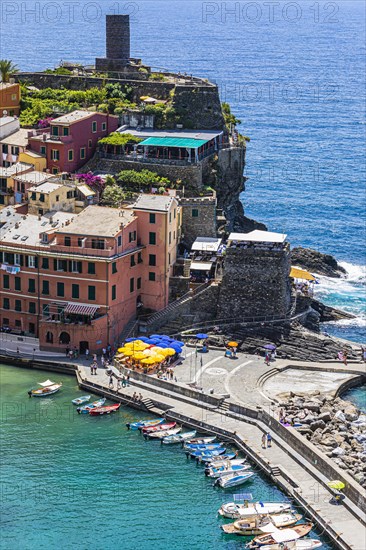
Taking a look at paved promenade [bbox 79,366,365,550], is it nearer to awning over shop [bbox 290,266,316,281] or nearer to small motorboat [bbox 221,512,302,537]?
small motorboat [bbox 221,512,302,537]

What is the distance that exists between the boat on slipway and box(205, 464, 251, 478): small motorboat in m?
4.20

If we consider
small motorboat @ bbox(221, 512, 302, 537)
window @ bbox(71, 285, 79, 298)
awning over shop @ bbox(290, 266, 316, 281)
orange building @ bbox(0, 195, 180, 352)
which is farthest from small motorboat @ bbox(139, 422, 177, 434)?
awning over shop @ bbox(290, 266, 316, 281)

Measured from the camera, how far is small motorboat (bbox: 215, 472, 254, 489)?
268 ft

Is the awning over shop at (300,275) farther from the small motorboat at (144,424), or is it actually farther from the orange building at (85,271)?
the small motorboat at (144,424)

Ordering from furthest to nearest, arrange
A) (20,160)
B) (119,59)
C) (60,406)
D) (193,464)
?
(119,59)
(20,160)
(60,406)
(193,464)

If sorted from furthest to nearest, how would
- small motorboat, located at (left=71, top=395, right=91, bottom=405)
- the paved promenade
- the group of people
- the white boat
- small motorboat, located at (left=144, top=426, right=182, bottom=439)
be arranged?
small motorboat, located at (left=71, top=395, right=91, bottom=405), small motorboat, located at (left=144, top=426, right=182, bottom=439), the group of people, the white boat, the paved promenade

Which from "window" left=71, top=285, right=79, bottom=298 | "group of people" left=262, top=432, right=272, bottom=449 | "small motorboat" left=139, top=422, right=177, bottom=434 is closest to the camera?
"group of people" left=262, top=432, right=272, bottom=449

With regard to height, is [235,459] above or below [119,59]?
below

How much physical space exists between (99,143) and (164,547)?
53.2 metres

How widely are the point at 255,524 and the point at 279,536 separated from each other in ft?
6.79

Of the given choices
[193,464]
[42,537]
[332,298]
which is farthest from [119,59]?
[42,537]

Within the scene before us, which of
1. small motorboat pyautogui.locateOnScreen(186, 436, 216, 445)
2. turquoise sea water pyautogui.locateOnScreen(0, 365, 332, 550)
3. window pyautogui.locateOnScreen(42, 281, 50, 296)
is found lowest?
turquoise sea water pyautogui.locateOnScreen(0, 365, 332, 550)

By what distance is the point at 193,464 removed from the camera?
85.2 m

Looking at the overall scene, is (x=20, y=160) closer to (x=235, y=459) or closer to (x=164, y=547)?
(x=235, y=459)
